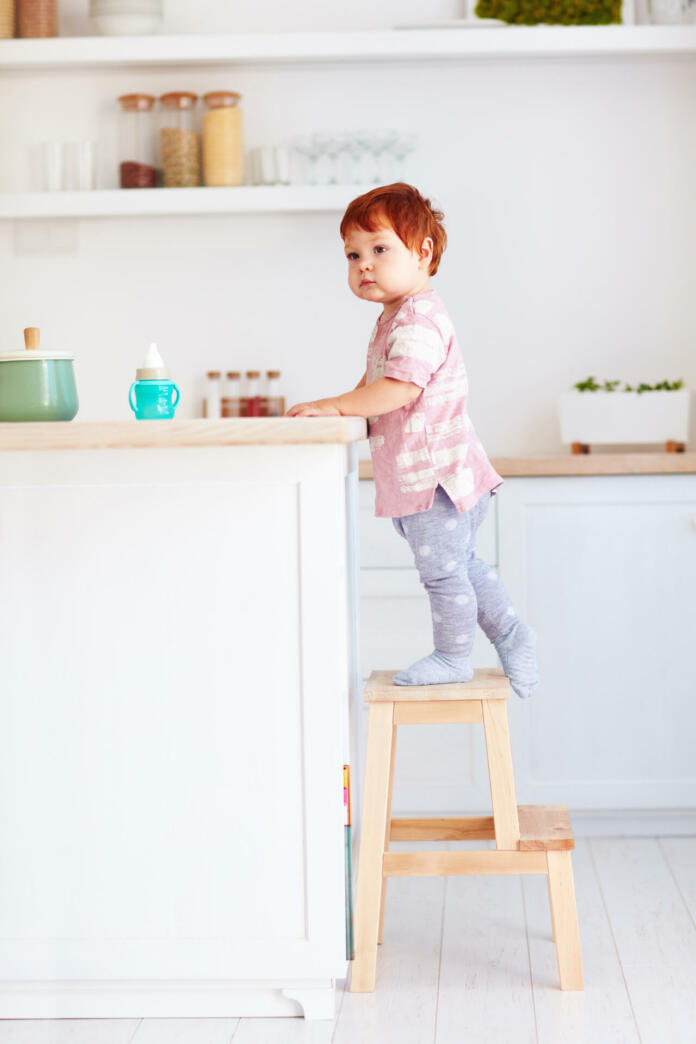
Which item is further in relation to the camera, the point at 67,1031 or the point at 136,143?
the point at 136,143

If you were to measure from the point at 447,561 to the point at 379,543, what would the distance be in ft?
2.79

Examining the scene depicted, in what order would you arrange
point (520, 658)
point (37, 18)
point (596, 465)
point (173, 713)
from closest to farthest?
point (173, 713) < point (520, 658) < point (596, 465) < point (37, 18)

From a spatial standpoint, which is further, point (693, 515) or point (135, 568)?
point (693, 515)

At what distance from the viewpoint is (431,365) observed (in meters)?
1.84

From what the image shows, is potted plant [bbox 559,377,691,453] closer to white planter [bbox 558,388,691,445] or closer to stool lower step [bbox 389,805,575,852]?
white planter [bbox 558,388,691,445]

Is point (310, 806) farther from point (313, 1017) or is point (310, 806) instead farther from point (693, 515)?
point (693, 515)

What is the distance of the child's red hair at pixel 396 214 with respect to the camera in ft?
6.17

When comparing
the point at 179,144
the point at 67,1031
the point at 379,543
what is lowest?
the point at 67,1031

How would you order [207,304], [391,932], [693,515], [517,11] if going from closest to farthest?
[391,932] < [693,515] < [517,11] < [207,304]

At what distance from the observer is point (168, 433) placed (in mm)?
1608

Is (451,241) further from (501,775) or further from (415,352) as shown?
(501,775)

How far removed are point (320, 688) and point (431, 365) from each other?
521mm

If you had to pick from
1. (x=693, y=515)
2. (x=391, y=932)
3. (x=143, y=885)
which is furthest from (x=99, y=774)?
(x=693, y=515)

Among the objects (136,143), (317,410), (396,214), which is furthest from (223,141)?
(317,410)
